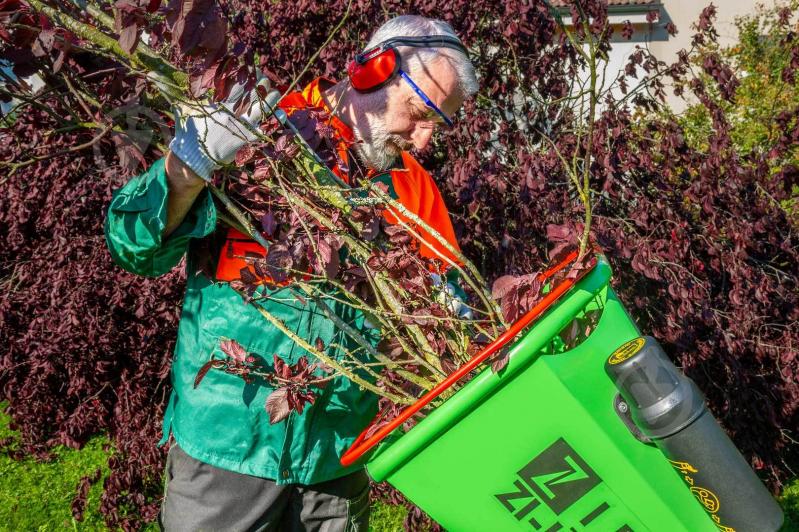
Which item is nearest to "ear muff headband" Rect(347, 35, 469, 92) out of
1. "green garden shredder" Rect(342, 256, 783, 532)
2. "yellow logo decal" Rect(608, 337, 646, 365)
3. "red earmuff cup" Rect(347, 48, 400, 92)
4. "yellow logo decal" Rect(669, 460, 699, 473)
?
"red earmuff cup" Rect(347, 48, 400, 92)

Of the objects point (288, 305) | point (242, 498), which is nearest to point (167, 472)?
point (242, 498)

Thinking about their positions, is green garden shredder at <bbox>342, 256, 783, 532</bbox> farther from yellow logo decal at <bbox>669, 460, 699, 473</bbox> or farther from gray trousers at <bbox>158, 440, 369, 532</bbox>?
gray trousers at <bbox>158, 440, 369, 532</bbox>

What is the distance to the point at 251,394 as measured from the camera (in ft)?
6.13

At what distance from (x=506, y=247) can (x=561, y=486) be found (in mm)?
1837

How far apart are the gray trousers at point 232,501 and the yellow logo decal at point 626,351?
39.9 inches

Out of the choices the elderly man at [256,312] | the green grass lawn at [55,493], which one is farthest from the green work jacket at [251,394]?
the green grass lawn at [55,493]

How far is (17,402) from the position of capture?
14.6ft

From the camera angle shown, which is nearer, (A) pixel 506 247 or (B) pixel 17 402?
(A) pixel 506 247

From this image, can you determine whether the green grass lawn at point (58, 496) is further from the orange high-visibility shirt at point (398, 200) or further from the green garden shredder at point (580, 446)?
the green garden shredder at point (580, 446)

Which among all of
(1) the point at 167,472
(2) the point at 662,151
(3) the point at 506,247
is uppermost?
(1) the point at 167,472

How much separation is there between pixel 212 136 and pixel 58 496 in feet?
10.7

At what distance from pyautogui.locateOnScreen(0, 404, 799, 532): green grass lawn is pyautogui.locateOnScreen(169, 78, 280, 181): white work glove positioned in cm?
259

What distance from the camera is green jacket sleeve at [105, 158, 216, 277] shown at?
165cm

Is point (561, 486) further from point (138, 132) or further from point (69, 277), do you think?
point (69, 277)
